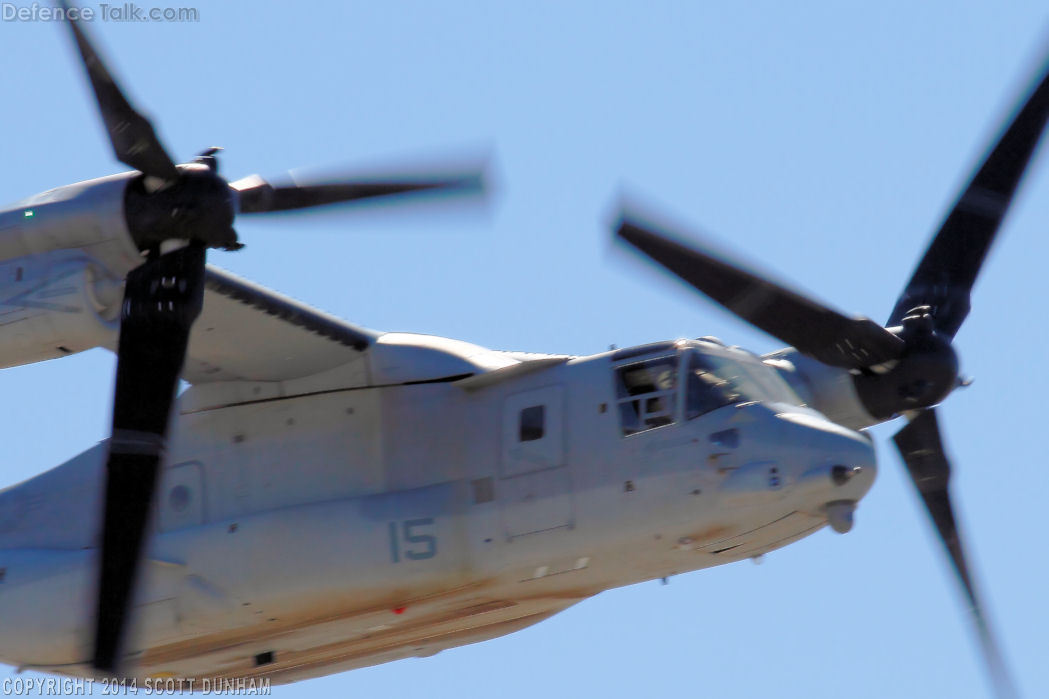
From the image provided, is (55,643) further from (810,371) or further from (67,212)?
(810,371)

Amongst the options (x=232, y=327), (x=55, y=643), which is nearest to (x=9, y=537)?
(x=55, y=643)

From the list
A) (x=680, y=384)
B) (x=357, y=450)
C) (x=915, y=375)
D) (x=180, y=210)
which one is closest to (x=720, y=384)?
(x=680, y=384)

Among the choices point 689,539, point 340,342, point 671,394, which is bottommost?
point 689,539

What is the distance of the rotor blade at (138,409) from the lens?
51.3ft

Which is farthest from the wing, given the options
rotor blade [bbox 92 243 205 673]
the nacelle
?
the nacelle

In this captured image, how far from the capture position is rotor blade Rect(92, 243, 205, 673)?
15625 millimetres

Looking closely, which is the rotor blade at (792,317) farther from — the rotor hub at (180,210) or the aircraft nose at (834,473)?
the rotor hub at (180,210)

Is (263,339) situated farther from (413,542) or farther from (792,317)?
(792,317)

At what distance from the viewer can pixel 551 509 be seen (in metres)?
17.0

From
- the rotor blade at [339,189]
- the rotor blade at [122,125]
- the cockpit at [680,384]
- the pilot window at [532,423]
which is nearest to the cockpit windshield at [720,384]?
the cockpit at [680,384]

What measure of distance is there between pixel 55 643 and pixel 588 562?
5989 millimetres

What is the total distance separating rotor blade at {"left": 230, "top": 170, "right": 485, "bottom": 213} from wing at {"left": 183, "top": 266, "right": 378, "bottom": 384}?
43.4 inches

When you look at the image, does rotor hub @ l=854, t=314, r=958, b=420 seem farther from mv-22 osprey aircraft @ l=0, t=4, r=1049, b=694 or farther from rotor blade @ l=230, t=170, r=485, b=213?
rotor blade @ l=230, t=170, r=485, b=213

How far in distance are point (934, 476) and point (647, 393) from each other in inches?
178
